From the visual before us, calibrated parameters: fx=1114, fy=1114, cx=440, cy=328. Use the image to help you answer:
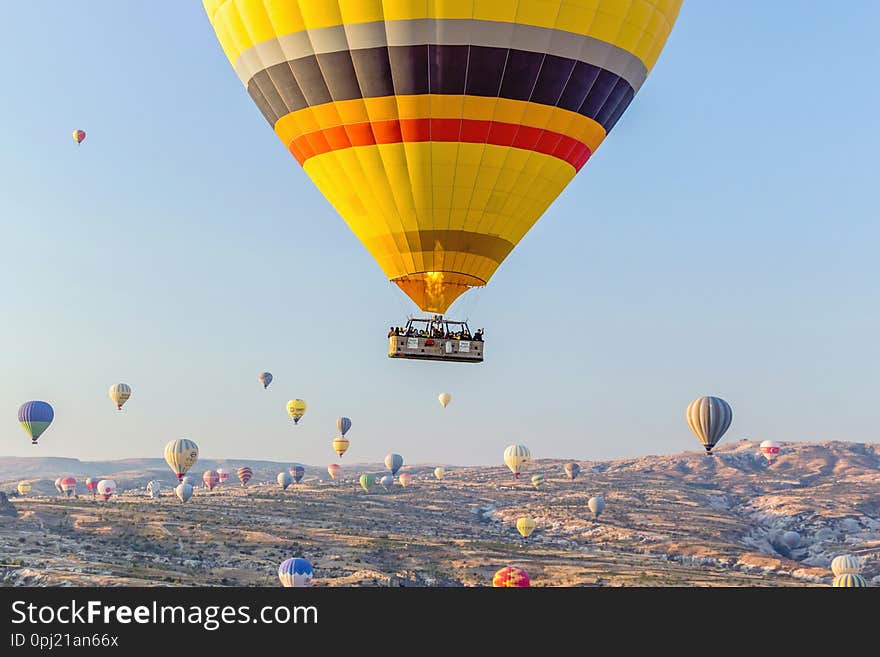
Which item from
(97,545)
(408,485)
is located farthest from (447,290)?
(408,485)

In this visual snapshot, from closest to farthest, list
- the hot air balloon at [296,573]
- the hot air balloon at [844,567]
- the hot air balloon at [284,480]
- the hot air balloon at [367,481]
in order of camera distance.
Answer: the hot air balloon at [296,573]
the hot air balloon at [844,567]
the hot air balloon at [367,481]
the hot air balloon at [284,480]

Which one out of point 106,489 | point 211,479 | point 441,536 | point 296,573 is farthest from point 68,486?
point 296,573

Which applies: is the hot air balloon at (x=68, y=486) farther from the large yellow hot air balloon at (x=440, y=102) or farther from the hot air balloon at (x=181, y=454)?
the large yellow hot air balloon at (x=440, y=102)

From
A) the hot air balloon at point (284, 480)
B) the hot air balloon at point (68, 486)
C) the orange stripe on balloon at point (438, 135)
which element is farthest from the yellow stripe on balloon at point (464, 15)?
the hot air balloon at point (284, 480)

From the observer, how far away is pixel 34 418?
101375 millimetres

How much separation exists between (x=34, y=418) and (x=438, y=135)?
261 ft

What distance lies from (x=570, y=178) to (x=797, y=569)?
92089 millimetres

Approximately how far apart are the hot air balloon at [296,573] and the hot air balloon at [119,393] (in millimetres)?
50629

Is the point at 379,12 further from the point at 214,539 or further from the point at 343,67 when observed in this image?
the point at 214,539

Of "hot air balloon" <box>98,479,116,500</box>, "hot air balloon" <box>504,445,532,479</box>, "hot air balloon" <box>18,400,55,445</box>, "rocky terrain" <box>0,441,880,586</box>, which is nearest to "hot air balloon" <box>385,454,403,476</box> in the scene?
"rocky terrain" <box>0,441,880,586</box>

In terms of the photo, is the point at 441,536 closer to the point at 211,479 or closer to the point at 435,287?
the point at 211,479

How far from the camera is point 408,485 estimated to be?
184125mm

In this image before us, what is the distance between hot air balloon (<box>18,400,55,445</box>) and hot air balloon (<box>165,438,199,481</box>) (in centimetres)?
1122

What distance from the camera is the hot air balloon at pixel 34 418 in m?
101
